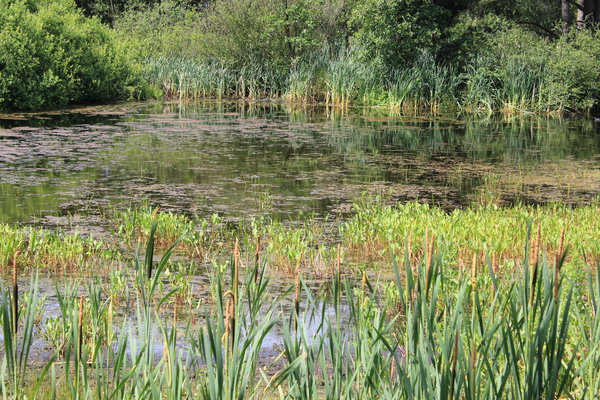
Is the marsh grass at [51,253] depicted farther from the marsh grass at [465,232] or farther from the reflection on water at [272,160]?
the marsh grass at [465,232]

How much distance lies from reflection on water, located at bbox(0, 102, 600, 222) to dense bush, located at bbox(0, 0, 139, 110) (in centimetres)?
138

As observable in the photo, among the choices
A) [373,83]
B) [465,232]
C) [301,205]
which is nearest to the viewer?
[465,232]

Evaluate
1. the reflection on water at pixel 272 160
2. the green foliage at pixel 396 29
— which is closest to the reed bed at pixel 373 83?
the green foliage at pixel 396 29

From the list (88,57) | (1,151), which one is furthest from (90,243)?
(88,57)

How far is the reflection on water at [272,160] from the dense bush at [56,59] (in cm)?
138

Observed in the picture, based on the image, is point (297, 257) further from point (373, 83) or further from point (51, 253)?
point (373, 83)

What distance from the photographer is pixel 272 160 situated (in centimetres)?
1262

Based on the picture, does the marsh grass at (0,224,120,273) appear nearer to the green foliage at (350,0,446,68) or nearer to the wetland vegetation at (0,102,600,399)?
the wetland vegetation at (0,102,600,399)

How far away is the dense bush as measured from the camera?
19078 millimetres

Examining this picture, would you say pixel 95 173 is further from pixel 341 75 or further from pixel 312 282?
pixel 341 75

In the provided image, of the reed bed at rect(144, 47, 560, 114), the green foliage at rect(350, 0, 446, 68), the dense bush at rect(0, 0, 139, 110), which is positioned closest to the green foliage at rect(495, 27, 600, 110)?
the reed bed at rect(144, 47, 560, 114)

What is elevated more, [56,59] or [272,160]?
[56,59]

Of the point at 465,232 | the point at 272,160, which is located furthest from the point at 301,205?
the point at 272,160

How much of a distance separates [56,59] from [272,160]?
1075cm
